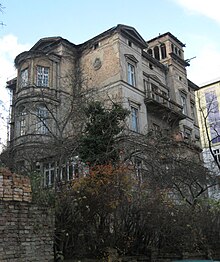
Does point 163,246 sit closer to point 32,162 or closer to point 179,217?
point 179,217

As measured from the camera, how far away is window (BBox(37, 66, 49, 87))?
29837 mm

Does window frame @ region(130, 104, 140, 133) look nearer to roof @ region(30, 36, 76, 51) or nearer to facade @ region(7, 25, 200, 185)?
facade @ region(7, 25, 200, 185)

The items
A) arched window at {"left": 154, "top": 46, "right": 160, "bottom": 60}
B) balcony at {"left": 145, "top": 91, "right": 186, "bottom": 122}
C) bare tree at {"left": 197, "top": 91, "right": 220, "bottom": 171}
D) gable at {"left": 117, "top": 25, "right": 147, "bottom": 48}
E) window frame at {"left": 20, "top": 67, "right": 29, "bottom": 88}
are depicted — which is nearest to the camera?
bare tree at {"left": 197, "top": 91, "right": 220, "bottom": 171}

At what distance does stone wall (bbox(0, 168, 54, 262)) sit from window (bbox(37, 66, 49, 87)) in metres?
21.1

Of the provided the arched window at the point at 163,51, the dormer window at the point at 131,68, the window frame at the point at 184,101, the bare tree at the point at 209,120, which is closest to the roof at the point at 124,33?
the dormer window at the point at 131,68

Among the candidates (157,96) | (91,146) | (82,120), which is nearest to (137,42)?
(157,96)

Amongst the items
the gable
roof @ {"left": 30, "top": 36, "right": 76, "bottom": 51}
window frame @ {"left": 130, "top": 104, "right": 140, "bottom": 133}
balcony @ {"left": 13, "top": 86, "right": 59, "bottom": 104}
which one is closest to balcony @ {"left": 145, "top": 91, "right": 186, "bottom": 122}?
window frame @ {"left": 130, "top": 104, "right": 140, "bottom": 133}

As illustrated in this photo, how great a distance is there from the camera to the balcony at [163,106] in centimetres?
3191

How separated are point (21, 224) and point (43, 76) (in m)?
22.6

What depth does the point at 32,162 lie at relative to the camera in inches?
749

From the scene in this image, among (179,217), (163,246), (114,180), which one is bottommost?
(163,246)

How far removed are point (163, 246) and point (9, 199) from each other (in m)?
6.38

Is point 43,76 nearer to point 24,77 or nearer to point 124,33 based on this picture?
point 24,77

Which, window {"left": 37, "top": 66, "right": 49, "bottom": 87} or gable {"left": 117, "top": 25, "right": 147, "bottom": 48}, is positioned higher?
gable {"left": 117, "top": 25, "right": 147, "bottom": 48}
